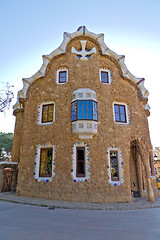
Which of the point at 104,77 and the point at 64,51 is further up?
the point at 64,51

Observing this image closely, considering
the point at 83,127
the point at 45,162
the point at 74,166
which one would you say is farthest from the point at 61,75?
the point at 74,166

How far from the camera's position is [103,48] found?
40.6 ft

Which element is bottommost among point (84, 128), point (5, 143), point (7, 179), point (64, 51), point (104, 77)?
point (7, 179)

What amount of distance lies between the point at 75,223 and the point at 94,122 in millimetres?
5895

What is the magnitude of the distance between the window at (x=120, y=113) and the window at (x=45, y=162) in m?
5.05

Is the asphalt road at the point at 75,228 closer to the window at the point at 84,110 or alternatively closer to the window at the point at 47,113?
the window at the point at 84,110

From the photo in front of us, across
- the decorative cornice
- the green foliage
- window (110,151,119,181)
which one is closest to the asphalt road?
window (110,151,119,181)

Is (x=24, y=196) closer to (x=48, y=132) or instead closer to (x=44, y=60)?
(x=48, y=132)

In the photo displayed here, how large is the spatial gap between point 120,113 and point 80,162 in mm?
4484

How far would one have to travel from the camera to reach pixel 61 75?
12.1 m

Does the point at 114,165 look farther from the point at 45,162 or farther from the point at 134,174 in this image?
the point at 45,162

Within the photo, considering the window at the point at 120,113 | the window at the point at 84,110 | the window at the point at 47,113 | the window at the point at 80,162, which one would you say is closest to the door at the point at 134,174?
the window at the point at 120,113

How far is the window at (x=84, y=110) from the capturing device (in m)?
10.1

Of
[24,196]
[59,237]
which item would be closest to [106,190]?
[24,196]
